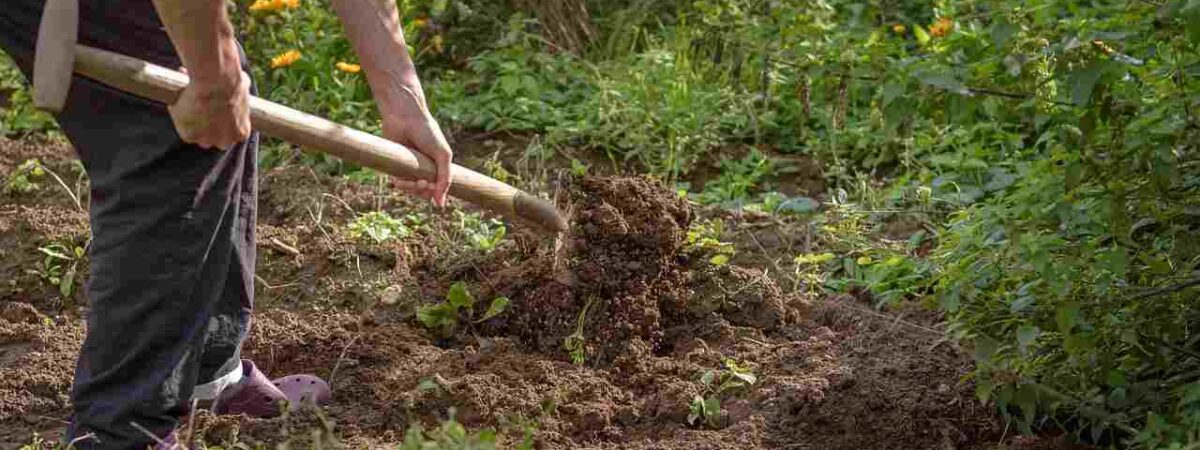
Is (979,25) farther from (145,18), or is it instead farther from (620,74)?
(145,18)

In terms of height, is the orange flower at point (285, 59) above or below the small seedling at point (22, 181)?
above

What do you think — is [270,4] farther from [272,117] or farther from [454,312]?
[272,117]

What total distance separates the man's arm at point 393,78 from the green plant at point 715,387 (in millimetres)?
700

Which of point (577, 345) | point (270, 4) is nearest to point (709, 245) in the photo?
point (577, 345)

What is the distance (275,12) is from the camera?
5.04 m

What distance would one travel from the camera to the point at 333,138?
3.04 metres

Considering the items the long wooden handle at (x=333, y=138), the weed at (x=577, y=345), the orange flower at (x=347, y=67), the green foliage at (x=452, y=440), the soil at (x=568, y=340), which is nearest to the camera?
the green foliage at (x=452, y=440)

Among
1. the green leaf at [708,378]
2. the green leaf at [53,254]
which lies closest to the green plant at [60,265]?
the green leaf at [53,254]

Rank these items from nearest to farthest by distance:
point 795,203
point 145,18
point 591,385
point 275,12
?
point 145,18
point 591,385
point 795,203
point 275,12

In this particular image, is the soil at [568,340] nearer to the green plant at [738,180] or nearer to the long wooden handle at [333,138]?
the long wooden handle at [333,138]

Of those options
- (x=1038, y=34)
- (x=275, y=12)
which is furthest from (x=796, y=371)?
(x=275, y=12)

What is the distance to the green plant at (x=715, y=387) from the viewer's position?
3.26 metres

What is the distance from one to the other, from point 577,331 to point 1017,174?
4.18 ft

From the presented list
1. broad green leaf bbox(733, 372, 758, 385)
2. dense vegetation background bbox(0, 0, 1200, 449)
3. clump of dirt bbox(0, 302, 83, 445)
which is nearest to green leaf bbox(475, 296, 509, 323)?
dense vegetation background bbox(0, 0, 1200, 449)
